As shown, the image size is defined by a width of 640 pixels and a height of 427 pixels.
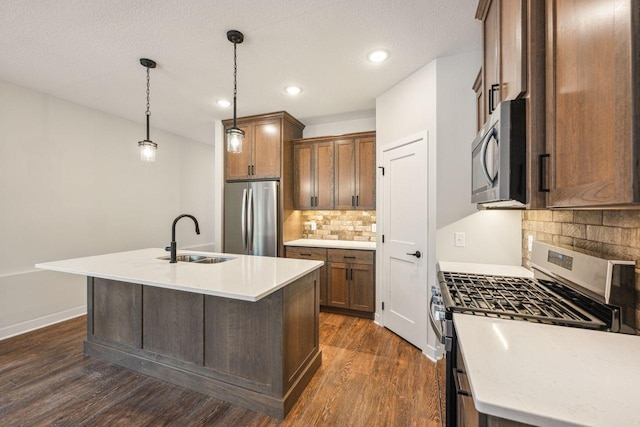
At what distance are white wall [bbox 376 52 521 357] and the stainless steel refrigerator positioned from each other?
2.06 m

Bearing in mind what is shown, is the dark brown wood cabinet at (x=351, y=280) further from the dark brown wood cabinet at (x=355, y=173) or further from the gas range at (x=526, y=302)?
the gas range at (x=526, y=302)

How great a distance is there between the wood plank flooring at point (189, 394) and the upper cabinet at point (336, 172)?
74.2 inches

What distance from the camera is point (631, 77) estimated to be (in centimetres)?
61

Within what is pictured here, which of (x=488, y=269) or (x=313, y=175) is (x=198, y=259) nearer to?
(x=313, y=175)

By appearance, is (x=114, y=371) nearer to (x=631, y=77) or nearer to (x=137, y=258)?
(x=137, y=258)

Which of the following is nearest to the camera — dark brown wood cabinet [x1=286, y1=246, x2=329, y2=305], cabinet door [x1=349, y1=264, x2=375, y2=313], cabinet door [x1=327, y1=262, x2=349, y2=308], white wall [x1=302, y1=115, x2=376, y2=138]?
cabinet door [x1=349, y1=264, x2=375, y2=313]

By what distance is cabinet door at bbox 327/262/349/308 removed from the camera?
3479 mm

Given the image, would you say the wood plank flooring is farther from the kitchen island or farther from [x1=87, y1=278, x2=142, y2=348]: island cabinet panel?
[x1=87, y1=278, x2=142, y2=348]: island cabinet panel

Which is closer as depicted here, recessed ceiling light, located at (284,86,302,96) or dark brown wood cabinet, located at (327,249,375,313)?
recessed ceiling light, located at (284,86,302,96)

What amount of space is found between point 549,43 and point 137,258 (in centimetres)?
307

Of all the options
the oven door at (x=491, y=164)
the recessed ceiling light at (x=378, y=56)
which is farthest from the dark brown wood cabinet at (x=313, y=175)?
the oven door at (x=491, y=164)

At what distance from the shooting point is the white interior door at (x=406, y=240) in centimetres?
257

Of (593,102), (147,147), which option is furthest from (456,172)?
(147,147)

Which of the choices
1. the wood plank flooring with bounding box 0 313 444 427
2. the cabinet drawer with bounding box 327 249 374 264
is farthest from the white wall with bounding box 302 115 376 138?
the wood plank flooring with bounding box 0 313 444 427
